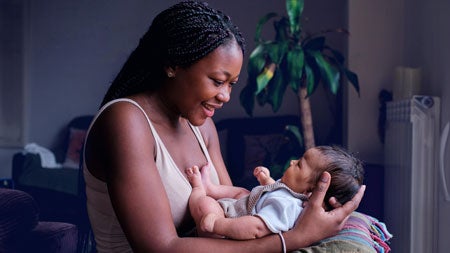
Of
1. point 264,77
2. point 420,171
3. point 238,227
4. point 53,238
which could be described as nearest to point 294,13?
point 264,77

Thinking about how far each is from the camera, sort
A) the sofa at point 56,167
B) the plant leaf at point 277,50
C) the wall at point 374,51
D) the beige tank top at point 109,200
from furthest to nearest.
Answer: the sofa at point 56,167, the wall at point 374,51, the plant leaf at point 277,50, the beige tank top at point 109,200

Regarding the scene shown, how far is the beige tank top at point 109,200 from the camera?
122 cm

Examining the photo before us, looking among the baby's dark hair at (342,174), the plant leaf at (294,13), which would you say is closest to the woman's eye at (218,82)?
the baby's dark hair at (342,174)

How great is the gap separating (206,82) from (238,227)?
1.04ft

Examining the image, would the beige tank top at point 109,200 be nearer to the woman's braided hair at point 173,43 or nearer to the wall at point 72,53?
the woman's braided hair at point 173,43

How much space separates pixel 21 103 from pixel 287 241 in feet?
17.1

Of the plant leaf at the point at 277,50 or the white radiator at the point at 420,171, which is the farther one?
the plant leaf at the point at 277,50

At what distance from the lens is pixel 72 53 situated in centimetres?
600

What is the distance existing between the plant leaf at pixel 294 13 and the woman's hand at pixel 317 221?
2.35 meters

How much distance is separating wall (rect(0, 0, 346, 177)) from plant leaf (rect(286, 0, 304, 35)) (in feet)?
9.03

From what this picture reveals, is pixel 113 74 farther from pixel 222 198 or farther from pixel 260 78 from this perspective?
pixel 222 198

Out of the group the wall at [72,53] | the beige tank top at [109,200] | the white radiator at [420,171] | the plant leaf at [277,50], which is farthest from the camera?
the wall at [72,53]

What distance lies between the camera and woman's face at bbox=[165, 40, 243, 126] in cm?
124

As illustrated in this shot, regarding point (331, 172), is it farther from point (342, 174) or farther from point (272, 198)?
point (272, 198)
